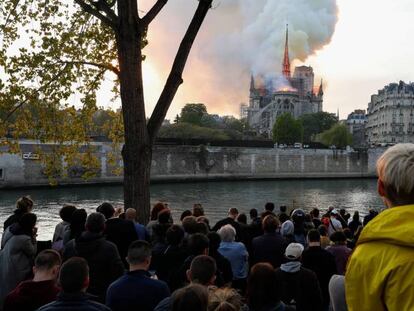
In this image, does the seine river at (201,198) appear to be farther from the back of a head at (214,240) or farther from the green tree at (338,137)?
the green tree at (338,137)

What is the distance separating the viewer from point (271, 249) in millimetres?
5277

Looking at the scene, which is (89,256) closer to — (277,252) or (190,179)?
(277,252)

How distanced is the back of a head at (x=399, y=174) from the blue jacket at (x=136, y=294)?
6.78ft

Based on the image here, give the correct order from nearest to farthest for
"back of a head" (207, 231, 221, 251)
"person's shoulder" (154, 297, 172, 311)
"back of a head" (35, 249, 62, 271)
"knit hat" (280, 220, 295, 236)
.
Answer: "person's shoulder" (154, 297, 172, 311) < "back of a head" (35, 249, 62, 271) < "back of a head" (207, 231, 221, 251) < "knit hat" (280, 220, 295, 236)

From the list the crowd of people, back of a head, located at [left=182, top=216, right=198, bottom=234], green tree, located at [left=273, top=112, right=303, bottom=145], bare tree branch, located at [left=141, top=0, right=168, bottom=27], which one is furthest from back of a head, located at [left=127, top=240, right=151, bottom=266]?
green tree, located at [left=273, top=112, right=303, bottom=145]

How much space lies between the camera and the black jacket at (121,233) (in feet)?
17.1

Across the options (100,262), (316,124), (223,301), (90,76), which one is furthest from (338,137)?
(223,301)

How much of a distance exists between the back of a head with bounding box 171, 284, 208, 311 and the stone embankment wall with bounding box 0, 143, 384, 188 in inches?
1443

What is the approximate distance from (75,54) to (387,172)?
7.93 metres

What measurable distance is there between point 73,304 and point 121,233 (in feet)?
8.34

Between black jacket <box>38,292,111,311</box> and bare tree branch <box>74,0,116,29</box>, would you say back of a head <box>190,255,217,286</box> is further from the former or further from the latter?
bare tree branch <box>74,0,116,29</box>

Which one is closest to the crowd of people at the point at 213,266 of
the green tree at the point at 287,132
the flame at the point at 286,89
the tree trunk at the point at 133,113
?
the tree trunk at the point at 133,113

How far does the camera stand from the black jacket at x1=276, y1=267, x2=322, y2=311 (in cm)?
386

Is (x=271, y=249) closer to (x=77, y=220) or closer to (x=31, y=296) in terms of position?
(x=77, y=220)
